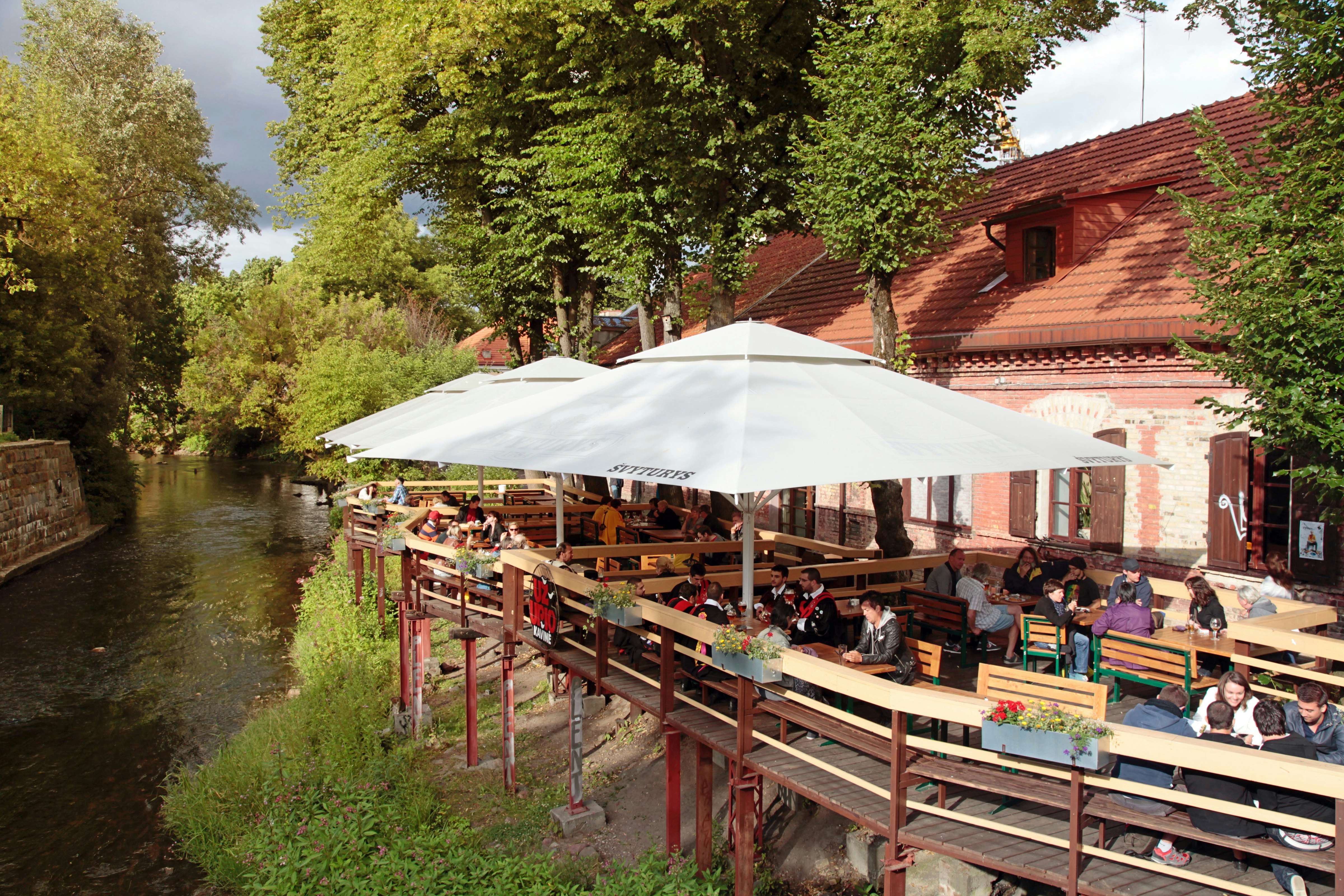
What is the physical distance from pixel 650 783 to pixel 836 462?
7.11 metres

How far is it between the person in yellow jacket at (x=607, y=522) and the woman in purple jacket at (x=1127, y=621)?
24.2 ft

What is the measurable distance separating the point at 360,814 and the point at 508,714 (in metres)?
2.07

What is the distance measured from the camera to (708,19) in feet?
50.7

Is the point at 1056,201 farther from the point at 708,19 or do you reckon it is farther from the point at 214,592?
the point at 214,592

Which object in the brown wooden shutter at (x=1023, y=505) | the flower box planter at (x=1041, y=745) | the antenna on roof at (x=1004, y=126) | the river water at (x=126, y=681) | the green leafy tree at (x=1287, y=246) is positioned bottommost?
the river water at (x=126, y=681)

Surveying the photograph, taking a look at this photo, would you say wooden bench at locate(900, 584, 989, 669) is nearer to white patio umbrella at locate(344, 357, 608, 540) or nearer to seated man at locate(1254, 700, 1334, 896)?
seated man at locate(1254, 700, 1334, 896)

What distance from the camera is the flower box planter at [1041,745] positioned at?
539 centimetres

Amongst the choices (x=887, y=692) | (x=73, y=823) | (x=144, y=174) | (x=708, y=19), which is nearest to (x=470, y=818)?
(x=73, y=823)

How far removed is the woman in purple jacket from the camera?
827 cm

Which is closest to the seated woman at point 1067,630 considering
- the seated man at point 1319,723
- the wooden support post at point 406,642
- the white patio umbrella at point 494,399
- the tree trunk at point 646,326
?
the seated man at point 1319,723

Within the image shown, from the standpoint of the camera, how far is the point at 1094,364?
14406 millimetres

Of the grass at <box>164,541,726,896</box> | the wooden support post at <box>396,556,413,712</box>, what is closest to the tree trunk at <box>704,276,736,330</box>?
the wooden support post at <box>396,556,413,712</box>

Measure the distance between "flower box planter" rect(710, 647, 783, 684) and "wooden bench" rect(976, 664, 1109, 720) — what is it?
1.57m

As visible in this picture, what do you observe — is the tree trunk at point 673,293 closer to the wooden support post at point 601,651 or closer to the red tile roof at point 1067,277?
the red tile roof at point 1067,277
